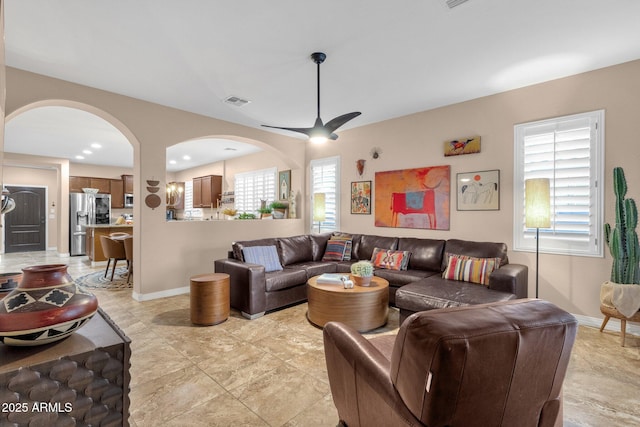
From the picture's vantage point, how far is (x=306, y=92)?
396 cm

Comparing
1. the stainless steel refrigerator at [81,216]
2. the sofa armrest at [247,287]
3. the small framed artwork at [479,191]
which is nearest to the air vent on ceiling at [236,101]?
the sofa armrest at [247,287]

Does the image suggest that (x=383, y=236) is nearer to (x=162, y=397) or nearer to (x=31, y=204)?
(x=162, y=397)

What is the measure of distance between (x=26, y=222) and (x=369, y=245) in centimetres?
1020

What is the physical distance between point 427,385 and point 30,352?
47.3 inches

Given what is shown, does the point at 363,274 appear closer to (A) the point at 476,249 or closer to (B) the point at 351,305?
(B) the point at 351,305

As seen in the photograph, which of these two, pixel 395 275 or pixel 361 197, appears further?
pixel 361 197

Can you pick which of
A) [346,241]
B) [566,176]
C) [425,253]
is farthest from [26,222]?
[566,176]

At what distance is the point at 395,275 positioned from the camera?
12.8ft

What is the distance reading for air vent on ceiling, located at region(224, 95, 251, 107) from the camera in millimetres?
4156

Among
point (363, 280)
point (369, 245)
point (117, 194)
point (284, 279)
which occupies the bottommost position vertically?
point (284, 279)

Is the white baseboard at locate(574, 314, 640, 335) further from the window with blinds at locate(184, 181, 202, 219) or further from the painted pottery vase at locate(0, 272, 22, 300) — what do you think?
the window with blinds at locate(184, 181, 202, 219)

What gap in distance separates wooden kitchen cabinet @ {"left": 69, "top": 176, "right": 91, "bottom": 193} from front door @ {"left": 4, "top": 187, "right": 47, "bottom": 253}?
126 centimetres

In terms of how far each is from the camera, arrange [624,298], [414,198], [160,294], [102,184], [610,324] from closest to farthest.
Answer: [624,298] < [610,324] < [160,294] < [414,198] < [102,184]

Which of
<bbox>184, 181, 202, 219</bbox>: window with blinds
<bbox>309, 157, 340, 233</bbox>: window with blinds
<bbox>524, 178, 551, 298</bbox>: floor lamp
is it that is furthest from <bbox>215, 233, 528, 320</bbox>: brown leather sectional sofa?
<bbox>184, 181, 202, 219</bbox>: window with blinds
